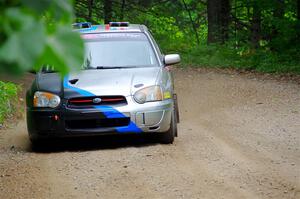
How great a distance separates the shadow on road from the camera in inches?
348

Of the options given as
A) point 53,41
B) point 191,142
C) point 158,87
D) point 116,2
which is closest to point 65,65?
point 53,41

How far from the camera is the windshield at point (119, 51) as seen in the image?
9.31 m

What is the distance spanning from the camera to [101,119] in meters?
8.36

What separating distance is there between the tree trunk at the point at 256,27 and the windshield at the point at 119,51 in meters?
12.0

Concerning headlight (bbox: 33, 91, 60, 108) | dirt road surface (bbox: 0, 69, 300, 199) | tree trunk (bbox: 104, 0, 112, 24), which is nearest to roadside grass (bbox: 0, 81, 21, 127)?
dirt road surface (bbox: 0, 69, 300, 199)

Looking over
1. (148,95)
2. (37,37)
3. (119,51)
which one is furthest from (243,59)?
(37,37)

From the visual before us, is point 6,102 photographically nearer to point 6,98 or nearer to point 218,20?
point 6,98

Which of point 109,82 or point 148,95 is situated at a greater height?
point 109,82

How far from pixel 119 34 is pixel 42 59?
28.4ft

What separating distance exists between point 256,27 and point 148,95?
56.6ft

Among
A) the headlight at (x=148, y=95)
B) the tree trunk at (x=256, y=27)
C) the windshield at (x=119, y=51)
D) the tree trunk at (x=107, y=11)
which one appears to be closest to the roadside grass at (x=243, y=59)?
the tree trunk at (x=256, y=27)

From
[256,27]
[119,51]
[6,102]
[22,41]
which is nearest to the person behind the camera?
[22,41]

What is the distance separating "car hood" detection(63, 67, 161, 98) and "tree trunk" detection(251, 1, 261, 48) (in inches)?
510

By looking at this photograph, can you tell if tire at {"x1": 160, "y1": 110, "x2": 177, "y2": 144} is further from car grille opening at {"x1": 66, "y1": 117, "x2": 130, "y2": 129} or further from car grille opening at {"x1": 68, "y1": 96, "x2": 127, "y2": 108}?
car grille opening at {"x1": 68, "y1": 96, "x2": 127, "y2": 108}
